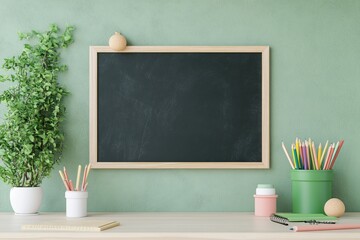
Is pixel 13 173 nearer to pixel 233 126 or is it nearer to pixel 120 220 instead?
pixel 120 220

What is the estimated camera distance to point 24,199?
233 centimetres

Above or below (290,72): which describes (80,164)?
below

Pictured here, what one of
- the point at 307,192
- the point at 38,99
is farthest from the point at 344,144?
the point at 38,99

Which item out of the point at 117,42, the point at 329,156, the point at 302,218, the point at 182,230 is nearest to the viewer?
the point at 182,230

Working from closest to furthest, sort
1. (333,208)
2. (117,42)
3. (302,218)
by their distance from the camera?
1. (302,218)
2. (333,208)
3. (117,42)

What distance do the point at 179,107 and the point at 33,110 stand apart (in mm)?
602

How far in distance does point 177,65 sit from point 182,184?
19.9 inches

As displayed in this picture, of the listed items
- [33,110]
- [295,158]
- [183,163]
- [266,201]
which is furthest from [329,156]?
[33,110]

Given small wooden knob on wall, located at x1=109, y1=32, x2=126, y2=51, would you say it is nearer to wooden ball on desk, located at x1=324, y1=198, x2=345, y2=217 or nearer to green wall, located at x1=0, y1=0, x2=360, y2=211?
green wall, located at x1=0, y1=0, x2=360, y2=211

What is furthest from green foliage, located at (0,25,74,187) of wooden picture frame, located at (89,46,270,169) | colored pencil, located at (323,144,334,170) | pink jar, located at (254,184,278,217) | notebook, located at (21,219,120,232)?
colored pencil, located at (323,144,334,170)

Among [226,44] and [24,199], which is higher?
[226,44]

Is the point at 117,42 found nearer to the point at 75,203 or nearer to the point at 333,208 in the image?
the point at 75,203

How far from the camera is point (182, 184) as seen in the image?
8.18 ft

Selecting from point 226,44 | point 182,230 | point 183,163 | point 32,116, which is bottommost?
point 182,230
